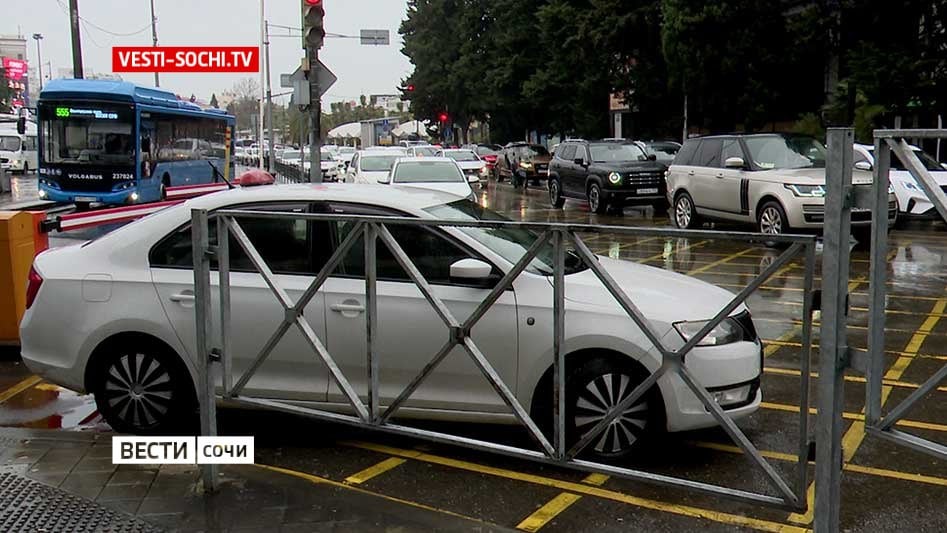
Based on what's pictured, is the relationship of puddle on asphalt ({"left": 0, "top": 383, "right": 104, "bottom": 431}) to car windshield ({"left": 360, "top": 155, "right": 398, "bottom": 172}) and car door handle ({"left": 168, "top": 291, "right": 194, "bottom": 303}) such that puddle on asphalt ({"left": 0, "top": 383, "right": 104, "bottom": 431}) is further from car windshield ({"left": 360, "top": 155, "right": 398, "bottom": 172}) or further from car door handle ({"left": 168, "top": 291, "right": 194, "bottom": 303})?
car windshield ({"left": 360, "top": 155, "right": 398, "bottom": 172})

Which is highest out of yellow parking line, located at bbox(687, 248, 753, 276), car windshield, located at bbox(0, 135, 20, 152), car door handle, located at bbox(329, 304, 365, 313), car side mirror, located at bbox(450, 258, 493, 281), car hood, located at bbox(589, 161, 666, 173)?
car windshield, located at bbox(0, 135, 20, 152)

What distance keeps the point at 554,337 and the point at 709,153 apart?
13.6 meters

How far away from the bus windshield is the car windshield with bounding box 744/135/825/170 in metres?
15.4

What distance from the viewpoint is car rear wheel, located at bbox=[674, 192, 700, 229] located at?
17.0 m

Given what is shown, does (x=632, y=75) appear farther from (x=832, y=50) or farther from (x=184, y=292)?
(x=184, y=292)

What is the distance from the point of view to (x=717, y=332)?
4.96 metres

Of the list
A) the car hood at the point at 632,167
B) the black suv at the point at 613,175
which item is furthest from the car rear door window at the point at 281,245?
the car hood at the point at 632,167

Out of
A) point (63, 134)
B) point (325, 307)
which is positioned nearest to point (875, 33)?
point (63, 134)

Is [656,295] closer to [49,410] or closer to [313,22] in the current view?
[49,410]

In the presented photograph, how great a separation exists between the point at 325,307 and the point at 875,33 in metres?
22.8

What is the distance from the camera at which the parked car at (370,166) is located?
66.6ft

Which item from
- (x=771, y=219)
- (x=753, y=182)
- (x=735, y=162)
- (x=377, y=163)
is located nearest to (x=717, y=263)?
(x=771, y=219)

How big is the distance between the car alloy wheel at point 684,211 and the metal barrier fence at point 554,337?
1269 cm

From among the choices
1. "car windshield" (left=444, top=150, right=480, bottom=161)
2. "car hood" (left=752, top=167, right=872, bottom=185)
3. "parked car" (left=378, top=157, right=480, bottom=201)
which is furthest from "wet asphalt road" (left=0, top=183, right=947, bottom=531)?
"car windshield" (left=444, top=150, right=480, bottom=161)
